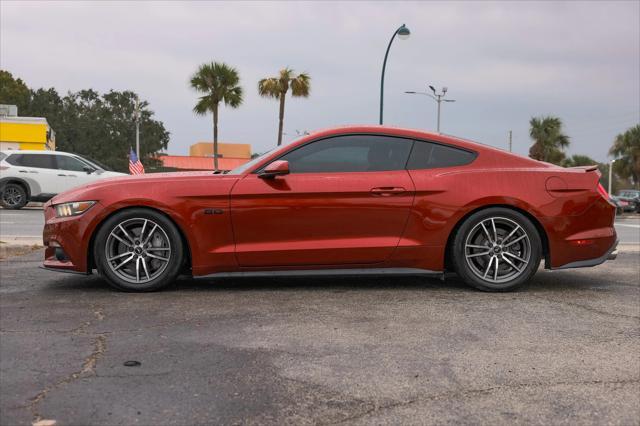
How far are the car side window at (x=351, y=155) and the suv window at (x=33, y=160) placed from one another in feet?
47.0

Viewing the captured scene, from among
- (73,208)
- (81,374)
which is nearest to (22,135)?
(73,208)

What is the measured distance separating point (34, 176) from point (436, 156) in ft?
49.3

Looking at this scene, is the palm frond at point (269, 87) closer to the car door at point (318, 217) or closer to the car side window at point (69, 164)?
the car side window at point (69, 164)

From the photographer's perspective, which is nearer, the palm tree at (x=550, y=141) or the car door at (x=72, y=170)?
the car door at (x=72, y=170)

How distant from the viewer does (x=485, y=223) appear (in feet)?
16.9

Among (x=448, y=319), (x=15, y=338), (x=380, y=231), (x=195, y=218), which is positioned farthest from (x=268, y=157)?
(x=15, y=338)

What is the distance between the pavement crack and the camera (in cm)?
254

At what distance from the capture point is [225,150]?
78875mm

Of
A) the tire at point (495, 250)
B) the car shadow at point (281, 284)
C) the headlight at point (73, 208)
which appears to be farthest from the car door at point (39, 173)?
the tire at point (495, 250)

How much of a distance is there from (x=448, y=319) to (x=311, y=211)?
143 centimetres

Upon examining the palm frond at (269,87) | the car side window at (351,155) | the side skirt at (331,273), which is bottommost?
the side skirt at (331,273)

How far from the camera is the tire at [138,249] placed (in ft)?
16.4

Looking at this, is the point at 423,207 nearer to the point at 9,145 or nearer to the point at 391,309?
the point at 391,309

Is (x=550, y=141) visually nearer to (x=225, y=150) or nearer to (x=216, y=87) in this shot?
(x=216, y=87)
